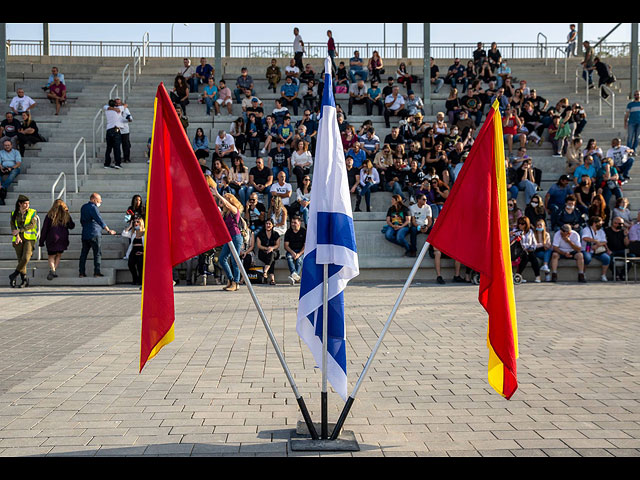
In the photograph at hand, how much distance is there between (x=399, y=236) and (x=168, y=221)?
13.7 m

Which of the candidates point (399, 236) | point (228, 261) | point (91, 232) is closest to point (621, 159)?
point (399, 236)

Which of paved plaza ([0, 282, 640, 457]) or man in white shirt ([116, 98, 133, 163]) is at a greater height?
man in white shirt ([116, 98, 133, 163])

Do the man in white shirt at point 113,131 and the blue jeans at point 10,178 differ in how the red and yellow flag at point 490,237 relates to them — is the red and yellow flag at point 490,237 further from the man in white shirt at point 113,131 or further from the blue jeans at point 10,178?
the blue jeans at point 10,178

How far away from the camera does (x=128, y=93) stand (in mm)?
27578

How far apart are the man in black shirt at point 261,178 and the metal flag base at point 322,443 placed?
1457 cm

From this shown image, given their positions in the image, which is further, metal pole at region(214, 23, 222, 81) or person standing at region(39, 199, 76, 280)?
metal pole at region(214, 23, 222, 81)

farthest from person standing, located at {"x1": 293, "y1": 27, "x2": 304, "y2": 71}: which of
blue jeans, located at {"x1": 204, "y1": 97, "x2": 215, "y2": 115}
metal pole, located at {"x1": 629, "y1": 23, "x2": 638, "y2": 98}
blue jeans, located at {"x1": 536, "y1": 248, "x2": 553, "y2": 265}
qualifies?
blue jeans, located at {"x1": 536, "y1": 248, "x2": 553, "y2": 265}

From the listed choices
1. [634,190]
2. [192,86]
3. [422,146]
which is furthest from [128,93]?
[634,190]

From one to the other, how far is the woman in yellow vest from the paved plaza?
14.8 ft

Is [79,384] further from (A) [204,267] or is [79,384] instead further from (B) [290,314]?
(A) [204,267]

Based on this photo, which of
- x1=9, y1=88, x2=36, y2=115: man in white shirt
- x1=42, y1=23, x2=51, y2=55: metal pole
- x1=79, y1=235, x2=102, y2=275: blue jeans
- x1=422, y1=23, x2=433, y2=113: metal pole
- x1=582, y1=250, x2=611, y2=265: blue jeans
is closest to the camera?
x1=79, y1=235, x2=102, y2=275: blue jeans

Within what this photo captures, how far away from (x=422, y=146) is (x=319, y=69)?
38.0 feet

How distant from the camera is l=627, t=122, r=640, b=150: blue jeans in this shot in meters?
23.0

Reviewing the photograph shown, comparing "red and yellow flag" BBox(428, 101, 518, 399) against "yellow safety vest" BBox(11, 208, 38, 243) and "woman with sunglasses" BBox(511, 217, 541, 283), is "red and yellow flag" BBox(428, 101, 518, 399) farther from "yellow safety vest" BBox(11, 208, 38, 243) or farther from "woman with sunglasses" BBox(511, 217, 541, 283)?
"yellow safety vest" BBox(11, 208, 38, 243)
